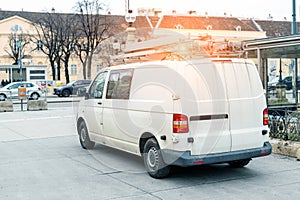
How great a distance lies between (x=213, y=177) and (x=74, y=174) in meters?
2.47

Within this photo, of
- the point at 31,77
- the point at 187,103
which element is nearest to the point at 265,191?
the point at 187,103

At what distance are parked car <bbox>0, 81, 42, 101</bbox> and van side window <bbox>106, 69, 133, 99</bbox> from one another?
997 inches

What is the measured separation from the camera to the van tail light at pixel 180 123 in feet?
21.5

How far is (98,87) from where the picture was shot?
9.25 metres

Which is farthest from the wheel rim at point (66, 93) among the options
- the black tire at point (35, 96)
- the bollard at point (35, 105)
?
the bollard at point (35, 105)

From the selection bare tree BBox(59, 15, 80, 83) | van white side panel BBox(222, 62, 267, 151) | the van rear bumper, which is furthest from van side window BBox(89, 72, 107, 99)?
bare tree BBox(59, 15, 80, 83)

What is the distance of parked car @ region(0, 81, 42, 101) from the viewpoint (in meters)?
32.7

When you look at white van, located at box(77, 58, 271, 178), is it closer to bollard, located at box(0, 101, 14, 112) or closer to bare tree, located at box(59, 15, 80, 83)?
bollard, located at box(0, 101, 14, 112)

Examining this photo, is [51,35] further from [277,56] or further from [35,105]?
[277,56]

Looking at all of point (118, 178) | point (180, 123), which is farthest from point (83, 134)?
point (180, 123)

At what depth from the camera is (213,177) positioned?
7383mm

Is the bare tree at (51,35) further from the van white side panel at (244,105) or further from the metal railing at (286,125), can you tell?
the van white side panel at (244,105)

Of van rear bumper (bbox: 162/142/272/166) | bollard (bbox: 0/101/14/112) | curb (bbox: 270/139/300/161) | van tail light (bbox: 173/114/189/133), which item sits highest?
van tail light (bbox: 173/114/189/133)

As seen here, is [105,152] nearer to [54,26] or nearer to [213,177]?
[213,177]
